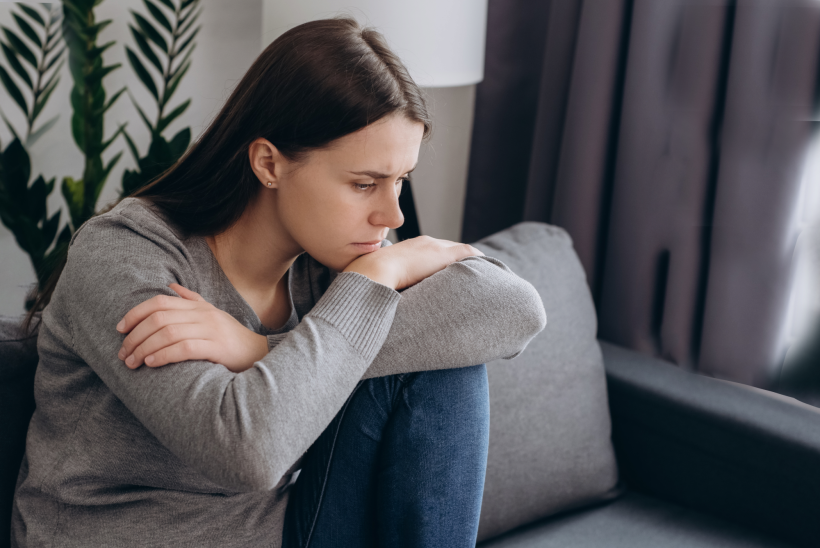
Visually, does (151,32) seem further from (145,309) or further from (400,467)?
(400,467)

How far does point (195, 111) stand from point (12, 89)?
467 mm

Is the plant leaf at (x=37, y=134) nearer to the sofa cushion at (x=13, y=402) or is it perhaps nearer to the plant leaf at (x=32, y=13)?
the plant leaf at (x=32, y=13)

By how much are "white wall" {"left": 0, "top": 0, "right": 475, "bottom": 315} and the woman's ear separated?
0.74 metres

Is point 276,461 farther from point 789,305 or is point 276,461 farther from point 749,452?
point 789,305

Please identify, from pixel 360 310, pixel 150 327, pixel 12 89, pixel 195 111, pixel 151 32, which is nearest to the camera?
pixel 150 327

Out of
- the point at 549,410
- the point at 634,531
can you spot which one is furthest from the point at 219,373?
the point at 634,531

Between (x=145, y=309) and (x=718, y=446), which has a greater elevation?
(x=145, y=309)

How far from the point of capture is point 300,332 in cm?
73

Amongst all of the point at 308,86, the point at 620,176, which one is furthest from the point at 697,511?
the point at 308,86

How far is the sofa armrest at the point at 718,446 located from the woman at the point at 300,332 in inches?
19.9

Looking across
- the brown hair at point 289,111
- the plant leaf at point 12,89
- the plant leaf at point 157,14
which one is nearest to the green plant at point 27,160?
the plant leaf at point 12,89

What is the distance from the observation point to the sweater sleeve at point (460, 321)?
811 millimetres

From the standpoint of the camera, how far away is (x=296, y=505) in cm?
88

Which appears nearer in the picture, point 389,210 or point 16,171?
point 389,210
